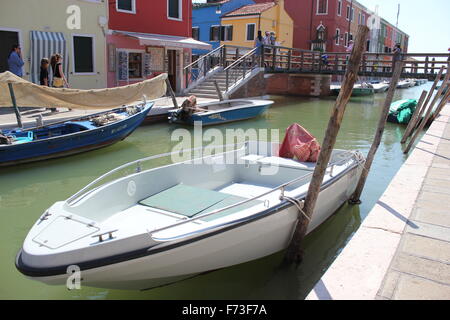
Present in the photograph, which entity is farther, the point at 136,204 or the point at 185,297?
the point at 136,204

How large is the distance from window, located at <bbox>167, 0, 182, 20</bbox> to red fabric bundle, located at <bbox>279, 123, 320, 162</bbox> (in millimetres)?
13128

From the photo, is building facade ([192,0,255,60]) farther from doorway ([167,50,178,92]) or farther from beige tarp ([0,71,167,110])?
beige tarp ([0,71,167,110])

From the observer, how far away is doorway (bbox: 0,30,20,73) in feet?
40.3

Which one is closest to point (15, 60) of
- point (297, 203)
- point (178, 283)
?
point (178, 283)

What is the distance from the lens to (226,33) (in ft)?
96.7

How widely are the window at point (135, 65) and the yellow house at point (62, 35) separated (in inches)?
55.0

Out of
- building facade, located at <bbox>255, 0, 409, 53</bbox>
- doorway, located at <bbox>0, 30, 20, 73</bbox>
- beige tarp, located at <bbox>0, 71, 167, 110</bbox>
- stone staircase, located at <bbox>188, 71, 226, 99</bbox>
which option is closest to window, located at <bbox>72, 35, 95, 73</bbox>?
doorway, located at <bbox>0, 30, 20, 73</bbox>

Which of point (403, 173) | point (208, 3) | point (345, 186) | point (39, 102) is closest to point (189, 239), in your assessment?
point (345, 186)

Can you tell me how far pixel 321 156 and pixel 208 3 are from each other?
30.1 metres

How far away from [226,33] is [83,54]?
55.1ft

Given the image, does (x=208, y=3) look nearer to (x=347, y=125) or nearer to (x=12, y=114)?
(x=347, y=125)

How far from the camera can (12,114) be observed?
11.0m
